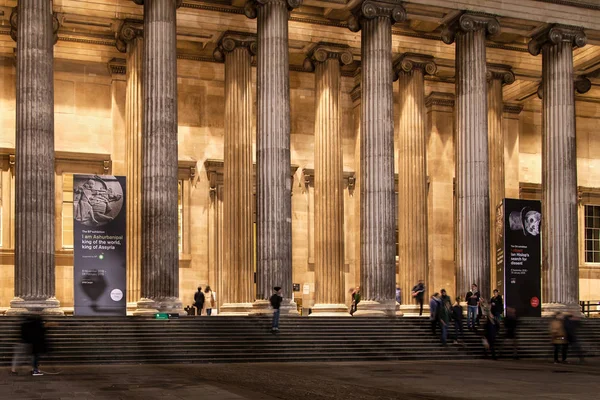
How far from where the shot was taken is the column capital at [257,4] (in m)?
36.3

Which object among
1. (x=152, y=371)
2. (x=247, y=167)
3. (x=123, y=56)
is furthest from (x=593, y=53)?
(x=152, y=371)

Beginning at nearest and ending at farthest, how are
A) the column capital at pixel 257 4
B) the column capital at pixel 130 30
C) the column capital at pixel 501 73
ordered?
the column capital at pixel 257 4
the column capital at pixel 130 30
the column capital at pixel 501 73

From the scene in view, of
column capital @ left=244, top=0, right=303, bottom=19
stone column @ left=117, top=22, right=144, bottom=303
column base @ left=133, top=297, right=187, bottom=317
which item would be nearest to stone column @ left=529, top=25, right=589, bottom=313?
column capital @ left=244, top=0, right=303, bottom=19

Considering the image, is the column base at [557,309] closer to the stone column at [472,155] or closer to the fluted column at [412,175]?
the stone column at [472,155]

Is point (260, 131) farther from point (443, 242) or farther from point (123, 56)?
point (443, 242)

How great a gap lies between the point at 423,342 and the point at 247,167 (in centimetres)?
1106

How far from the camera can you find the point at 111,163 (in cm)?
4303

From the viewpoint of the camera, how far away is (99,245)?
32.0m

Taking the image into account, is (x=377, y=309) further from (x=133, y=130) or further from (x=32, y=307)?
(x=32, y=307)

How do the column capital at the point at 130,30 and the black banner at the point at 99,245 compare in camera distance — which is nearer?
the black banner at the point at 99,245

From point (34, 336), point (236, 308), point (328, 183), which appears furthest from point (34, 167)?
point (328, 183)

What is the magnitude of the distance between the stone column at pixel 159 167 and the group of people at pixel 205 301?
6.61 meters

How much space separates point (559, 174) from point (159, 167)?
16868mm

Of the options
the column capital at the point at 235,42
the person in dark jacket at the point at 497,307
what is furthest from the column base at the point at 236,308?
the column capital at the point at 235,42
